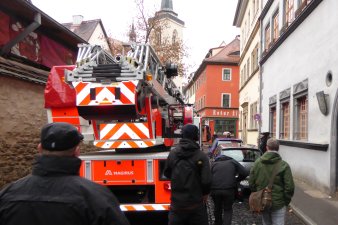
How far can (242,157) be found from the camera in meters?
11.4

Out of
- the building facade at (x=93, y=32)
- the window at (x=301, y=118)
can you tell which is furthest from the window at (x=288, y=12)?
the building facade at (x=93, y=32)

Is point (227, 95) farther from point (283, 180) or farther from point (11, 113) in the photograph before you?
point (283, 180)

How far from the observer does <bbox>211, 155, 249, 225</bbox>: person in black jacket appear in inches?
259

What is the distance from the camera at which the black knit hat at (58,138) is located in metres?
2.31

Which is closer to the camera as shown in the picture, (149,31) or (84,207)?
(84,207)

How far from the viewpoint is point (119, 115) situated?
682 centimetres

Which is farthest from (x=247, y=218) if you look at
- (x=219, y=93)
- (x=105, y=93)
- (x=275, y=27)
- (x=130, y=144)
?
(x=219, y=93)

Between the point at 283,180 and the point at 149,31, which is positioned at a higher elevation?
the point at 149,31

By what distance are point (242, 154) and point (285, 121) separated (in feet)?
22.7

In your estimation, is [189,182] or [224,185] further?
[224,185]

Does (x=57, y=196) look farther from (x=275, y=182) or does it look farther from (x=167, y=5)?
(x=167, y=5)

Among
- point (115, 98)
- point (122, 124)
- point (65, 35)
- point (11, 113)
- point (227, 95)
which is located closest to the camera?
point (115, 98)

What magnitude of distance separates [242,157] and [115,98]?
233 inches

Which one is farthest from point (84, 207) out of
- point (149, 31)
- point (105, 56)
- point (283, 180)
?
point (149, 31)
